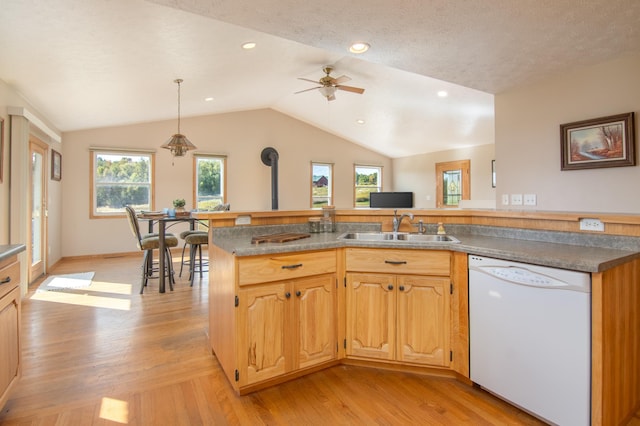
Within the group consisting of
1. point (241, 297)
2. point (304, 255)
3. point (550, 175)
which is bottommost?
point (241, 297)

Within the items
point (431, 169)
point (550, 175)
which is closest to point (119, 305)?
point (550, 175)

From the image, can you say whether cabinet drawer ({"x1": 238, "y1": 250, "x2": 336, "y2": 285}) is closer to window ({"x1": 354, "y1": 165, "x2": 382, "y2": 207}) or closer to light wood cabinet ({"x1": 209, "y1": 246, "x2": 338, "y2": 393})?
light wood cabinet ({"x1": 209, "y1": 246, "x2": 338, "y2": 393})

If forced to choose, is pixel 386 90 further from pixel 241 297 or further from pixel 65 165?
pixel 65 165

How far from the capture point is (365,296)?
217 cm

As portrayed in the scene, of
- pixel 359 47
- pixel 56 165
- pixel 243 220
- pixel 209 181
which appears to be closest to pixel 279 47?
pixel 359 47

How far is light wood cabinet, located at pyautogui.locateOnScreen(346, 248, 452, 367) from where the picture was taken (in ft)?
6.73

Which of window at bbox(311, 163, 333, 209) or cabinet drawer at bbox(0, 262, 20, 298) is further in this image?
window at bbox(311, 163, 333, 209)

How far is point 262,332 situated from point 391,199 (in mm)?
7359

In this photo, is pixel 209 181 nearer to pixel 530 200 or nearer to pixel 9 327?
pixel 9 327

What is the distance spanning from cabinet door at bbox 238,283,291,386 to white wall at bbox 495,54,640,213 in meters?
2.64

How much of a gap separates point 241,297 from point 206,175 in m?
5.85

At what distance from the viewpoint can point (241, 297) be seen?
186 cm

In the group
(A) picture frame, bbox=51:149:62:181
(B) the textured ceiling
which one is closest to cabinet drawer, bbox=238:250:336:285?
(B) the textured ceiling

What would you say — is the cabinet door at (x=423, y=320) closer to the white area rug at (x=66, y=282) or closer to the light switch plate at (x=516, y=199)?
the light switch plate at (x=516, y=199)
